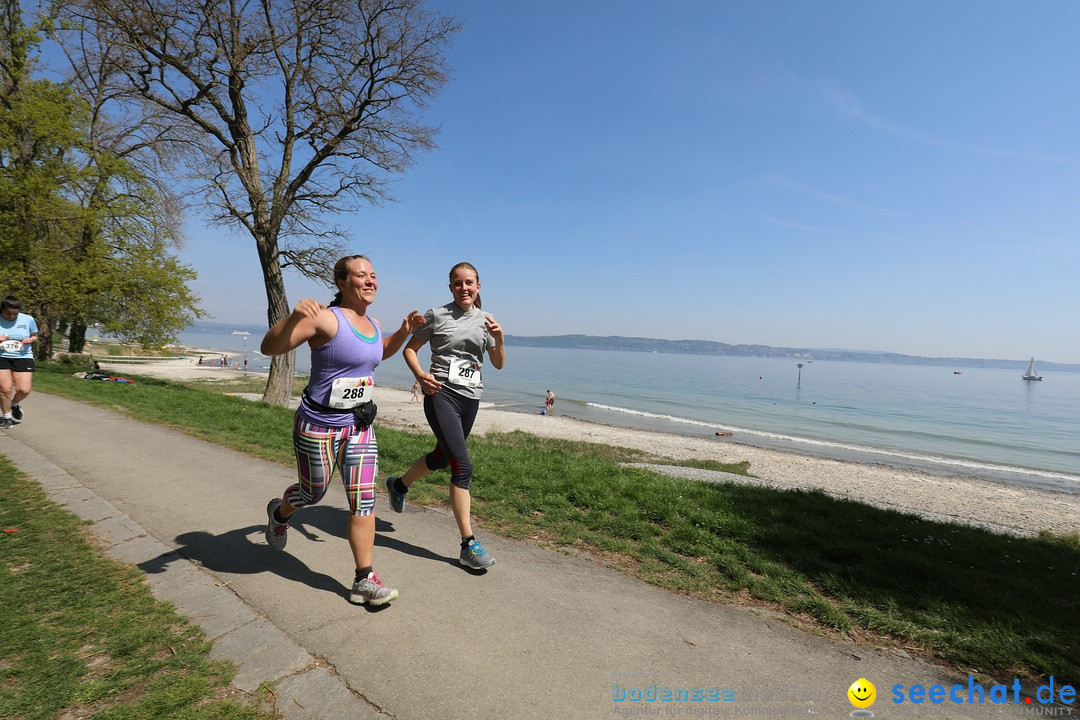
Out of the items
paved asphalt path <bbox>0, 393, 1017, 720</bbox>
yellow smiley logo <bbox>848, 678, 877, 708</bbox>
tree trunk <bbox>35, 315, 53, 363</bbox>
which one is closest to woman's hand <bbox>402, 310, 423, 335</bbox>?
paved asphalt path <bbox>0, 393, 1017, 720</bbox>

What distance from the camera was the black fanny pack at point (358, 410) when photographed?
3.09 metres

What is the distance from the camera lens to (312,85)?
45.9ft

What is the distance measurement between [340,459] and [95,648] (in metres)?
1.40

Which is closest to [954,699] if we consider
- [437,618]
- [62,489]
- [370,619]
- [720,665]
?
[720,665]

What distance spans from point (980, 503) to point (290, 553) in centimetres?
1798

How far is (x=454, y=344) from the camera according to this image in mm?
3764

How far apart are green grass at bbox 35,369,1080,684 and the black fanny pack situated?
2.00 m

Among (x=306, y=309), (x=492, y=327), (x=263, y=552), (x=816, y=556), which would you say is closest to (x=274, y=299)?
(x=263, y=552)

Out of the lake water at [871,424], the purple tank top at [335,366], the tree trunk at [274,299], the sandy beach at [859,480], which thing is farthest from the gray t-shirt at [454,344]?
the lake water at [871,424]

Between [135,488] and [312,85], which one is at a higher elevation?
[312,85]

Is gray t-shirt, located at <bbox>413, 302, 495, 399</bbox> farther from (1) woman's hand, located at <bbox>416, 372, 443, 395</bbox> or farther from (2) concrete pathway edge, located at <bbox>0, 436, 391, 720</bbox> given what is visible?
(2) concrete pathway edge, located at <bbox>0, 436, 391, 720</bbox>

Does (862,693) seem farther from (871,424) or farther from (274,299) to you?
(871,424)

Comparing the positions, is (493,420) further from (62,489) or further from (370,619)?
(370,619)

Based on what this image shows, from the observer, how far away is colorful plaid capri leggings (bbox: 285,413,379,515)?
3.09 m
